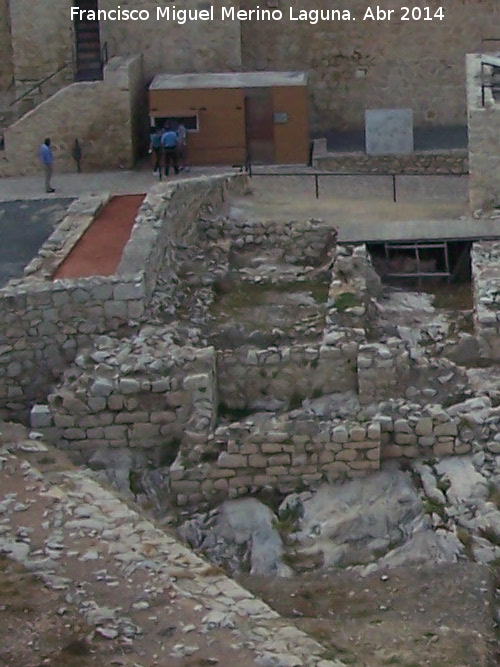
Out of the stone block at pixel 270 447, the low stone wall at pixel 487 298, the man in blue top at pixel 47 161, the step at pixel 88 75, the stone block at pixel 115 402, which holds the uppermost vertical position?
the step at pixel 88 75

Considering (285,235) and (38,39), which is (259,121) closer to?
(38,39)

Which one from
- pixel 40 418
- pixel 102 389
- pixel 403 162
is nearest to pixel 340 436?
pixel 102 389

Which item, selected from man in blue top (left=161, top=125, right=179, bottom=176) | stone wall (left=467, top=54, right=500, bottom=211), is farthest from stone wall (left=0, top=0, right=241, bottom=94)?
stone wall (left=467, top=54, right=500, bottom=211)

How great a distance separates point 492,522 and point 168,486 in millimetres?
3290

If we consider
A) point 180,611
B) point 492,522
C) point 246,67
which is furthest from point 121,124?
point 180,611

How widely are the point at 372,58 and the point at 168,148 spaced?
5.51 metres

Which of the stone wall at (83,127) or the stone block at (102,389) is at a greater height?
the stone wall at (83,127)

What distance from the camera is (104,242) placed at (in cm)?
1641

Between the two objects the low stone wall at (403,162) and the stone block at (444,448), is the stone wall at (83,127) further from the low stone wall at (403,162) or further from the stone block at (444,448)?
the stone block at (444,448)

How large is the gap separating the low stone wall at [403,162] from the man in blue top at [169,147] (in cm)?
262

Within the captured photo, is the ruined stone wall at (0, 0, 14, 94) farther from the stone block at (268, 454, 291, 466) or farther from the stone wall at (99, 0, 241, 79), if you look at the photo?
the stone block at (268, 454, 291, 466)

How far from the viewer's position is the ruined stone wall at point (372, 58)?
25297mm

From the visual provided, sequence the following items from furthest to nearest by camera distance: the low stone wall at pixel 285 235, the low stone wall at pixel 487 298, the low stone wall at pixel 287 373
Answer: the low stone wall at pixel 285 235 → the low stone wall at pixel 487 298 → the low stone wall at pixel 287 373

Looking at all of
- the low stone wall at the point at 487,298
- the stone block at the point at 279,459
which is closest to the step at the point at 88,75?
the low stone wall at the point at 487,298
